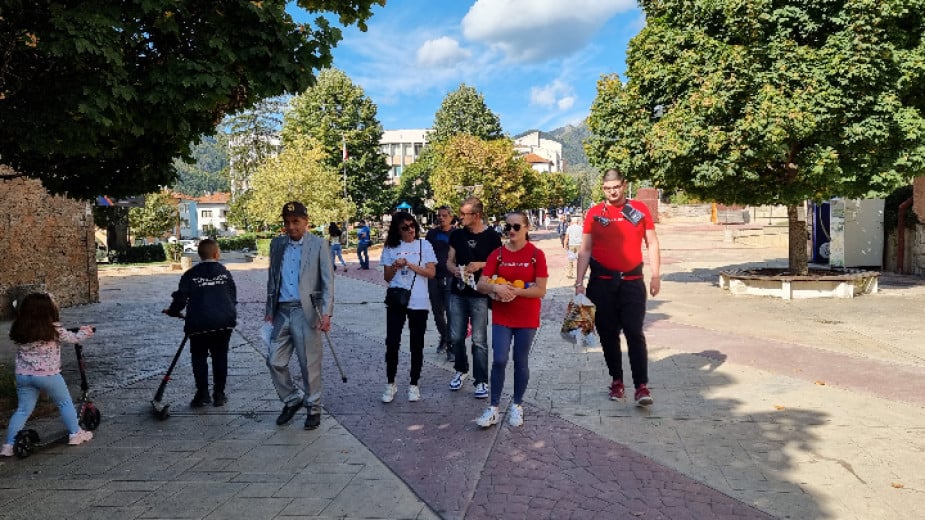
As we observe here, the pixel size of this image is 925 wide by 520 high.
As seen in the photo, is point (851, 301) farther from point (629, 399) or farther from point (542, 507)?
point (542, 507)

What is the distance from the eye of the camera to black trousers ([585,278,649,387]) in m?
5.52

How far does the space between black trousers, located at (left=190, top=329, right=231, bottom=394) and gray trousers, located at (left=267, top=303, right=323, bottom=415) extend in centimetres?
85

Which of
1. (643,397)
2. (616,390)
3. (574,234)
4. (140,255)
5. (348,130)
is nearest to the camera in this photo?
(643,397)

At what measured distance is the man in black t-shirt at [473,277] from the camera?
5832 mm

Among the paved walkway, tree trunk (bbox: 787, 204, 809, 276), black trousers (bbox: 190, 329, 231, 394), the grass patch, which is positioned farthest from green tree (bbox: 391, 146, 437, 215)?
black trousers (bbox: 190, 329, 231, 394)

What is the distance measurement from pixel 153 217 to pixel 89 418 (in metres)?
44.9

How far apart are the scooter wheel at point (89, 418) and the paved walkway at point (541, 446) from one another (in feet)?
0.34

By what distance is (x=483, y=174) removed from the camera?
142 feet

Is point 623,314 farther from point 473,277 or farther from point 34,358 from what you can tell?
point 34,358

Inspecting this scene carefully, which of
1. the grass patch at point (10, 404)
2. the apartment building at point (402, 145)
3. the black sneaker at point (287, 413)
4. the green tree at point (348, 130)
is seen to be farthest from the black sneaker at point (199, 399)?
the apartment building at point (402, 145)

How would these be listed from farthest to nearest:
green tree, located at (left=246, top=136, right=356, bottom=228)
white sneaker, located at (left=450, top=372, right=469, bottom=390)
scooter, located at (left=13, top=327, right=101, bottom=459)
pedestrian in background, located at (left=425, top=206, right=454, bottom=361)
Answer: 1. green tree, located at (left=246, top=136, right=356, bottom=228)
2. pedestrian in background, located at (left=425, top=206, right=454, bottom=361)
3. white sneaker, located at (left=450, top=372, right=469, bottom=390)
4. scooter, located at (left=13, top=327, right=101, bottom=459)

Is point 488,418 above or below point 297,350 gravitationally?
below

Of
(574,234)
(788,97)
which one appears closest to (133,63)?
(788,97)

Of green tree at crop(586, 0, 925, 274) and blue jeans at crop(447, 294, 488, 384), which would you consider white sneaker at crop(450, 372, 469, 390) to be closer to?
blue jeans at crop(447, 294, 488, 384)
